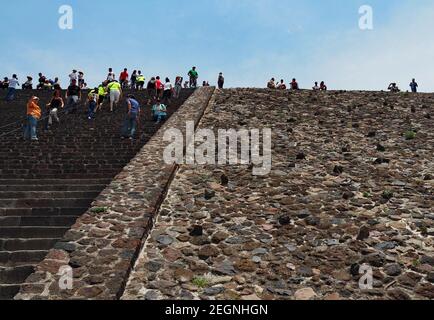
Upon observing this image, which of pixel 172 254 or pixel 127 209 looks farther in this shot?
pixel 127 209

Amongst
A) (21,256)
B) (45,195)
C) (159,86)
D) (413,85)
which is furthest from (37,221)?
(413,85)

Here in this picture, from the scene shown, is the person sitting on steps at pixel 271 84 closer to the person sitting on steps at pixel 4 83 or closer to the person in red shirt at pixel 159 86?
the person in red shirt at pixel 159 86

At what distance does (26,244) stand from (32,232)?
0.52 metres

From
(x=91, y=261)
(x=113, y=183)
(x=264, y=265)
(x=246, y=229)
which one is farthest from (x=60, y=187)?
(x=264, y=265)

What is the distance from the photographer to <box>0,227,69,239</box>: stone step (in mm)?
8742

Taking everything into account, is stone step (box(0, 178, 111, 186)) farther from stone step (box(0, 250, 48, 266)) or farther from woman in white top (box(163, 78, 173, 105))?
woman in white top (box(163, 78, 173, 105))

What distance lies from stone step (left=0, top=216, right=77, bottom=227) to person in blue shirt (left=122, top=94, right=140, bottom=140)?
23.8 feet

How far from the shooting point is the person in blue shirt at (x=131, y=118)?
53.6 feet

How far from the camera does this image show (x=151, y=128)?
58.8 ft

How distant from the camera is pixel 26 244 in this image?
8.36m

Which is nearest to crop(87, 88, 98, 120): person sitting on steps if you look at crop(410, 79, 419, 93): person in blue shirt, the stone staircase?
the stone staircase

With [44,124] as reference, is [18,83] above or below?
above
